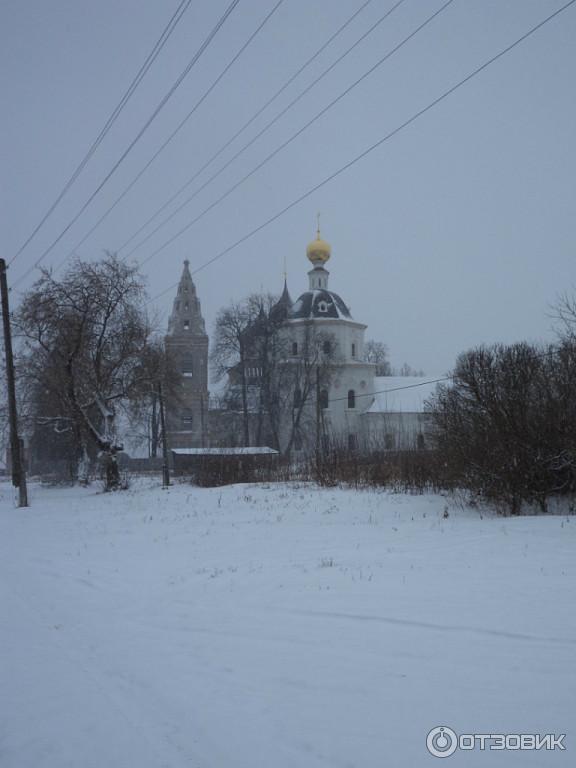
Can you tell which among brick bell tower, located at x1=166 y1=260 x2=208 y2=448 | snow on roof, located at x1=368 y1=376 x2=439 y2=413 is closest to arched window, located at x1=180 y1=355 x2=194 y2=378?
brick bell tower, located at x1=166 y1=260 x2=208 y2=448

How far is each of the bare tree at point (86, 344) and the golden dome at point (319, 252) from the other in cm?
3906

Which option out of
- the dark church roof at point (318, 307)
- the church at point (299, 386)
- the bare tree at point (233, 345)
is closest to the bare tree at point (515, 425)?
the church at point (299, 386)

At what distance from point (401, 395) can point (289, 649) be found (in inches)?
2162

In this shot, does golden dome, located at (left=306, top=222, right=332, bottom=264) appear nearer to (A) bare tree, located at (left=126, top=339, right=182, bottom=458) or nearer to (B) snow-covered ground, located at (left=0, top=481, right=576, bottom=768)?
(A) bare tree, located at (left=126, top=339, right=182, bottom=458)

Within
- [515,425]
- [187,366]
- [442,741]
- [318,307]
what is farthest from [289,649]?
→ [187,366]

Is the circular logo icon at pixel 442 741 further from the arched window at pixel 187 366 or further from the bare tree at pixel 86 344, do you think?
the arched window at pixel 187 366

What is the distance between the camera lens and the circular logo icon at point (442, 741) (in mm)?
3672

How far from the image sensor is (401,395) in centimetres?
5925

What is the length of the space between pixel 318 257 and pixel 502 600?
58431 millimetres

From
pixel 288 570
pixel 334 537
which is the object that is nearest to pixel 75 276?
pixel 334 537

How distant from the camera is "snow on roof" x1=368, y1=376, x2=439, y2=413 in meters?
57.4

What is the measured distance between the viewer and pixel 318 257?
206 ft

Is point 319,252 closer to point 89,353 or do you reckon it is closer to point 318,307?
point 318,307

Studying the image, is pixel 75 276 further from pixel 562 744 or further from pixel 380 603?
pixel 562 744
